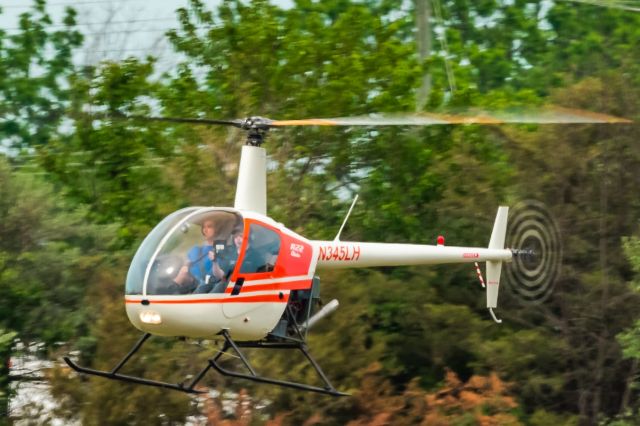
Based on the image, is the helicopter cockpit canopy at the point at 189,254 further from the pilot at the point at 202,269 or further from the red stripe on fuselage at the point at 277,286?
the red stripe on fuselage at the point at 277,286

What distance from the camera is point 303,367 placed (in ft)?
78.6

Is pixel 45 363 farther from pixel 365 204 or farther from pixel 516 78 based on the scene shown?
pixel 516 78

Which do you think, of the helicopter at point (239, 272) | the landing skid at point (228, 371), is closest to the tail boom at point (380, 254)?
the helicopter at point (239, 272)

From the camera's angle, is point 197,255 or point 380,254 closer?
point 197,255

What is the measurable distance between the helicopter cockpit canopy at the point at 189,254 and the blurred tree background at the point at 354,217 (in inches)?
394

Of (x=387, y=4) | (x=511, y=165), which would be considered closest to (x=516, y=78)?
(x=387, y=4)

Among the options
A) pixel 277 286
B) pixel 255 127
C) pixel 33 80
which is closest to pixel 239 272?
pixel 277 286

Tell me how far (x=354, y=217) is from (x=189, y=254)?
15513mm

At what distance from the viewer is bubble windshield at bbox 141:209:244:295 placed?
13.8 meters

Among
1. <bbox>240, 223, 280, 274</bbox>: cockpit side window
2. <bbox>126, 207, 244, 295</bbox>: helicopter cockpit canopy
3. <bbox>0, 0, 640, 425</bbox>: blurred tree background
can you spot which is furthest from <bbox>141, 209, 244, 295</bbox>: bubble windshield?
<bbox>0, 0, 640, 425</bbox>: blurred tree background

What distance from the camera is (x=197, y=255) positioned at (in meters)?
13.9

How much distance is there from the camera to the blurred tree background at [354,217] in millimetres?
24750

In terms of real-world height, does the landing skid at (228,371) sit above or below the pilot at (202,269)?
below

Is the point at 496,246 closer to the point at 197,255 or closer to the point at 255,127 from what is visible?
the point at 255,127
